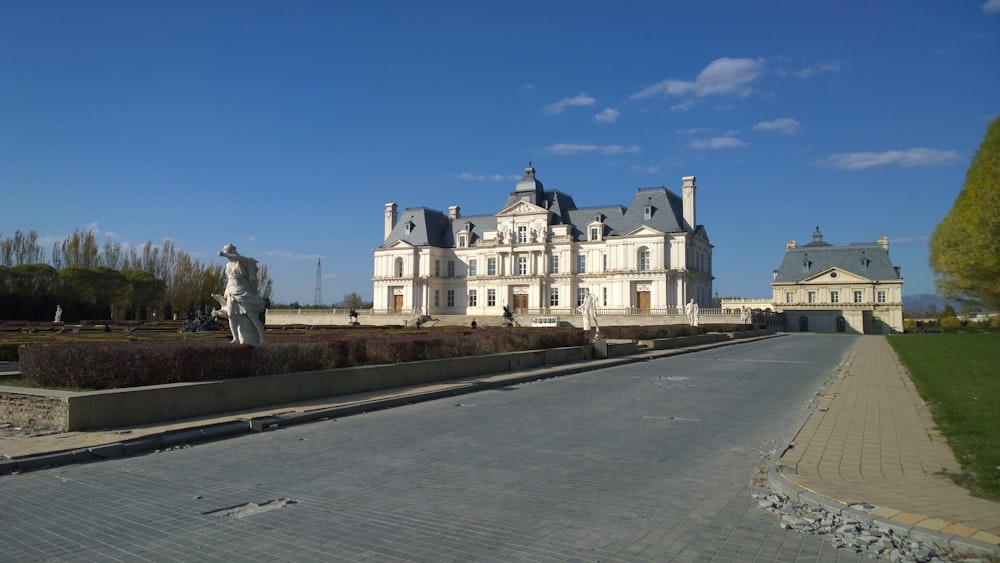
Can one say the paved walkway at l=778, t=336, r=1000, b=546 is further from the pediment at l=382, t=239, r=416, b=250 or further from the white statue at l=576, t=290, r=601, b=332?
the pediment at l=382, t=239, r=416, b=250

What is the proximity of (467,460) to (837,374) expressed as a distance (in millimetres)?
16112

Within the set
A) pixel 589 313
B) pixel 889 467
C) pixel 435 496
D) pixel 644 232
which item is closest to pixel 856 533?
pixel 889 467

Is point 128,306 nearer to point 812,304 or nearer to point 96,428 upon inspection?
point 96,428

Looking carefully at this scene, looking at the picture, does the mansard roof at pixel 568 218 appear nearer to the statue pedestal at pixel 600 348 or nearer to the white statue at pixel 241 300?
the statue pedestal at pixel 600 348

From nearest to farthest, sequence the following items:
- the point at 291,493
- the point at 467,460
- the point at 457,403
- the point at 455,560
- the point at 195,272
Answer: the point at 455,560, the point at 291,493, the point at 467,460, the point at 457,403, the point at 195,272

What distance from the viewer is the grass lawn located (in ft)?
22.0

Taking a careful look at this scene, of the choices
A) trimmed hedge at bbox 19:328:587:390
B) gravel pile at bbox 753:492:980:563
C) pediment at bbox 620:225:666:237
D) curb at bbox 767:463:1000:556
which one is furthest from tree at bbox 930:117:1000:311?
pediment at bbox 620:225:666:237

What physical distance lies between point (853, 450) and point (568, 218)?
75.7 m

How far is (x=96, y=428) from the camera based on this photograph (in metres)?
9.59

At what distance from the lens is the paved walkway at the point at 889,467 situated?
5344 millimetres

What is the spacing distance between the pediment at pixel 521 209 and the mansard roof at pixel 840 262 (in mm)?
38218

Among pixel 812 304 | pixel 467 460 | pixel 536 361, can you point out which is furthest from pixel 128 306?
pixel 812 304

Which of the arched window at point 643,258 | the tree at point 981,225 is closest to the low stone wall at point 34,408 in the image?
the tree at point 981,225

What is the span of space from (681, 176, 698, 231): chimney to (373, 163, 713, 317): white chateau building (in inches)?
4.6
